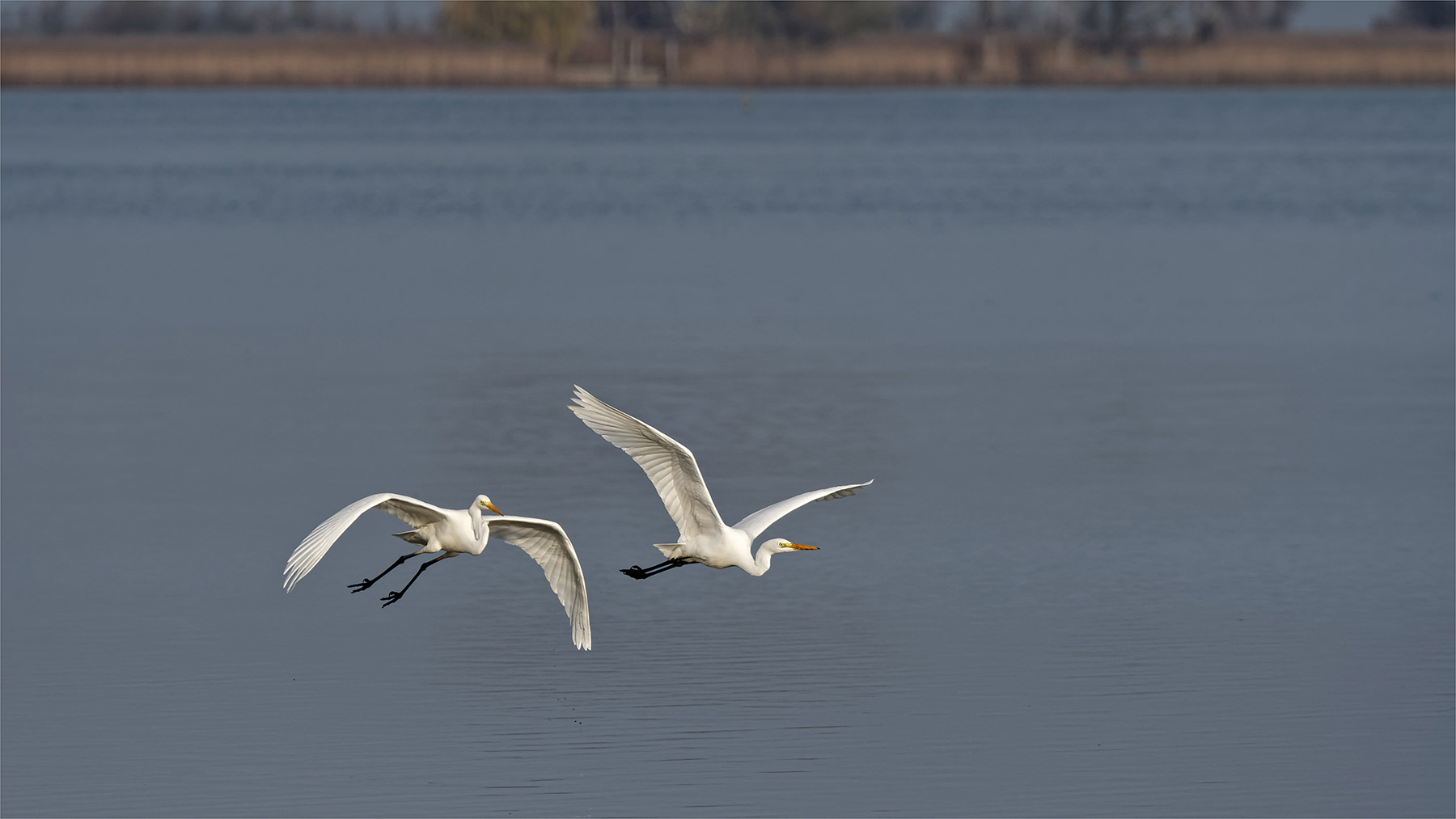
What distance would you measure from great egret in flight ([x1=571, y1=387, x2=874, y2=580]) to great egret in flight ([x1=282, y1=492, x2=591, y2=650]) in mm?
419

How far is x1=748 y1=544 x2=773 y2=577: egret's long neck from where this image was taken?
1313 cm

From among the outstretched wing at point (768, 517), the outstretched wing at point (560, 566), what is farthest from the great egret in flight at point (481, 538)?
the outstretched wing at point (768, 517)

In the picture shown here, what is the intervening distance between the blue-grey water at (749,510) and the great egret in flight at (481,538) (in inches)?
23.8

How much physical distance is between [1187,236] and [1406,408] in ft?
74.1

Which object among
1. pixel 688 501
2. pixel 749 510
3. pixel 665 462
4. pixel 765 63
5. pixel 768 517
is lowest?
pixel 765 63

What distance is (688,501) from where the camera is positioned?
12641 millimetres

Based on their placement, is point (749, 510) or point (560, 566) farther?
point (749, 510)

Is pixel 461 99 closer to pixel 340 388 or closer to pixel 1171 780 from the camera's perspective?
pixel 340 388

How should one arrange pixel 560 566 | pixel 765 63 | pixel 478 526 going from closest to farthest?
pixel 478 526 → pixel 560 566 → pixel 765 63

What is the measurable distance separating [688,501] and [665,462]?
0.34 metres

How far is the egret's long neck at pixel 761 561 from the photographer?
13.1 metres

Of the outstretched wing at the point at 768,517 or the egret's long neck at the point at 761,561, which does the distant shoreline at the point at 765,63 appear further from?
the outstretched wing at the point at 768,517

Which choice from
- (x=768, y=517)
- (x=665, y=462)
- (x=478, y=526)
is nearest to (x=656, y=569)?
(x=768, y=517)

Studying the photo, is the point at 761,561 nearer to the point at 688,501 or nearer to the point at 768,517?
the point at 768,517
